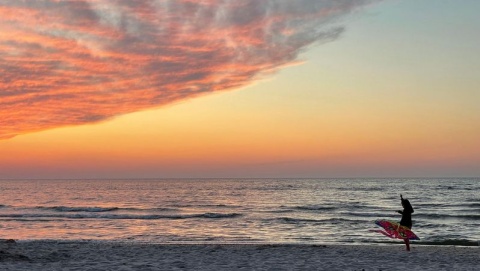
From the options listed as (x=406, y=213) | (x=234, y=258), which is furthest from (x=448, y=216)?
(x=234, y=258)

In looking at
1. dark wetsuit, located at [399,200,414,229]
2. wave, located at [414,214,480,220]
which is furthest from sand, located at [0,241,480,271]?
wave, located at [414,214,480,220]

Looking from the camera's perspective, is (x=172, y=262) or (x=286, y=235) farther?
(x=286, y=235)

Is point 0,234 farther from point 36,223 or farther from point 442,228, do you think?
point 442,228

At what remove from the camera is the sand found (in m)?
13.9

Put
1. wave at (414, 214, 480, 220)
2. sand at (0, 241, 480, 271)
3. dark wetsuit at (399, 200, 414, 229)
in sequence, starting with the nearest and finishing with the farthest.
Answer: sand at (0, 241, 480, 271) < dark wetsuit at (399, 200, 414, 229) < wave at (414, 214, 480, 220)

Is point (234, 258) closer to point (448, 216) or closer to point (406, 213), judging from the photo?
point (406, 213)

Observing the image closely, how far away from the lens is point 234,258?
53.3 feet

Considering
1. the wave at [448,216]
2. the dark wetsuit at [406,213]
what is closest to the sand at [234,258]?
the dark wetsuit at [406,213]

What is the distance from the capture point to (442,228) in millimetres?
33094

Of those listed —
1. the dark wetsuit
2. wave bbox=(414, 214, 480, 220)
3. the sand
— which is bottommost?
wave bbox=(414, 214, 480, 220)

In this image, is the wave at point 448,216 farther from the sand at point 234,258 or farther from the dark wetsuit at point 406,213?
the dark wetsuit at point 406,213

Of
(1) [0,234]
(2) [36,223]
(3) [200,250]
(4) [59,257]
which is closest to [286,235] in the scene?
(3) [200,250]

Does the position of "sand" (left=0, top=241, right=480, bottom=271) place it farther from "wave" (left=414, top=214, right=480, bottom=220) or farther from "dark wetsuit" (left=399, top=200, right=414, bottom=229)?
"wave" (left=414, top=214, right=480, bottom=220)

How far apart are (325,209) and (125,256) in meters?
37.8
